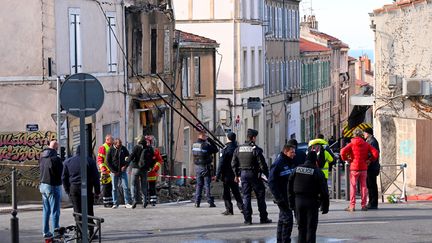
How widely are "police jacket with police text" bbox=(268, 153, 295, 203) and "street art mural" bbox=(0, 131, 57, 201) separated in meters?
13.2

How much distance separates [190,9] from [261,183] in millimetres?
35597

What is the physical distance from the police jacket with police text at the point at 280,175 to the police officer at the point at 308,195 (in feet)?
3.19

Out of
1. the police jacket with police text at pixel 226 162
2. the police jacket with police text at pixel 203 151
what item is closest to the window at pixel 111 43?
the police jacket with police text at pixel 203 151

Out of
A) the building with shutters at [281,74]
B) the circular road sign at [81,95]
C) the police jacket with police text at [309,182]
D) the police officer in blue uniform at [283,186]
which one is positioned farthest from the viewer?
the building with shutters at [281,74]

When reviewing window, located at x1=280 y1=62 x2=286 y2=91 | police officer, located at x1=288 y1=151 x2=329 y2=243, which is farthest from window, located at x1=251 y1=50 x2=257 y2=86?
police officer, located at x1=288 y1=151 x2=329 y2=243

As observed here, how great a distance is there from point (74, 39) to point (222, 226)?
12211 mm

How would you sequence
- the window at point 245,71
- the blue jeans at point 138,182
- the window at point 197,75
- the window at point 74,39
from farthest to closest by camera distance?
the window at point 245,71 → the window at point 197,75 → the window at point 74,39 → the blue jeans at point 138,182

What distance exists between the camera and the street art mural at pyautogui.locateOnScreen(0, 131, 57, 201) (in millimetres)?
30453

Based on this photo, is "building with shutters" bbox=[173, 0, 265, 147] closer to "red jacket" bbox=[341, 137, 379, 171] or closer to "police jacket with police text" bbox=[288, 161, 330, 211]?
"red jacket" bbox=[341, 137, 379, 171]

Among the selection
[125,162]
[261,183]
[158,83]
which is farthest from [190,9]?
[261,183]

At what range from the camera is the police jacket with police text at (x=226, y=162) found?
22.8 metres

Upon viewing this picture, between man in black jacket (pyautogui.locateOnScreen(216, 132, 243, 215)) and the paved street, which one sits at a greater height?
man in black jacket (pyautogui.locateOnScreen(216, 132, 243, 215))

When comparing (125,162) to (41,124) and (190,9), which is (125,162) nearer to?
(41,124)

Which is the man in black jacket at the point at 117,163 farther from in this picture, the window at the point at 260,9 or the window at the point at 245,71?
the window at the point at 260,9
